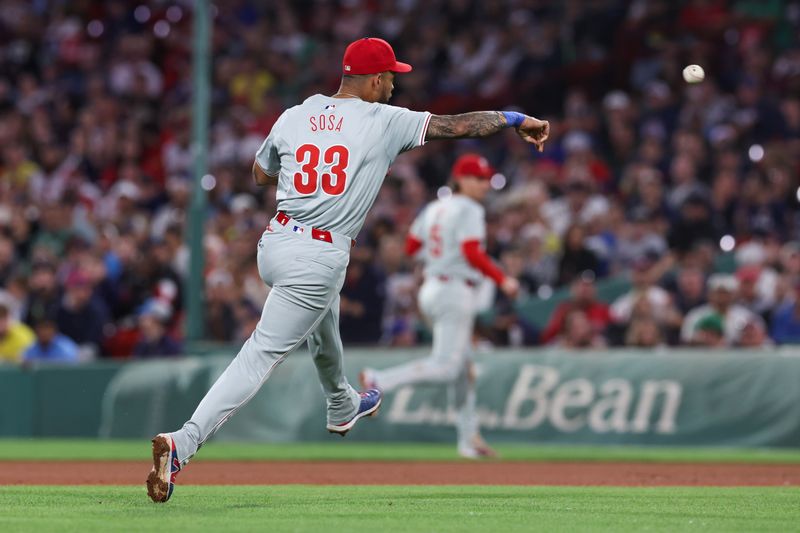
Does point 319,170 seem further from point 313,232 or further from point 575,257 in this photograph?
point 575,257

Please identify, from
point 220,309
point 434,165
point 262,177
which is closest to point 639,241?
point 434,165

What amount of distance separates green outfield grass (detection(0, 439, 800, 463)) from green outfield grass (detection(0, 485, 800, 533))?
385 centimetres

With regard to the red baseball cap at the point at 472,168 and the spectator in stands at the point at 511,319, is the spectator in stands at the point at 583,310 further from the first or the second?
the red baseball cap at the point at 472,168

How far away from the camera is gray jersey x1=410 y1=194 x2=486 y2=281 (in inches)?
481

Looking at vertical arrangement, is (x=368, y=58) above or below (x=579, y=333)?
above

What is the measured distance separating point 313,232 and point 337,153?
43 centimetres

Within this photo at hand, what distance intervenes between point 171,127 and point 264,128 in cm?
165

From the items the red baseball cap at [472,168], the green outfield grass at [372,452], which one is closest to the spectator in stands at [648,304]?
the green outfield grass at [372,452]

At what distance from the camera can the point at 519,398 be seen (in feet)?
46.1

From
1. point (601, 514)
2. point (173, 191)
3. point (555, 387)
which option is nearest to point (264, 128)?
point (173, 191)

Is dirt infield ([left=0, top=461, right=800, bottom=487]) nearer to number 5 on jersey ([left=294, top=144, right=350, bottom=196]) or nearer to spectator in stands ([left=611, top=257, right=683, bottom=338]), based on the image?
number 5 on jersey ([left=294, top=144, right=350, bottom=196])

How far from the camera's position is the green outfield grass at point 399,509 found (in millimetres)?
6176

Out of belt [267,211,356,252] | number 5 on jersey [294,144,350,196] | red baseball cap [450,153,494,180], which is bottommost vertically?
belt [267,211,356,252]

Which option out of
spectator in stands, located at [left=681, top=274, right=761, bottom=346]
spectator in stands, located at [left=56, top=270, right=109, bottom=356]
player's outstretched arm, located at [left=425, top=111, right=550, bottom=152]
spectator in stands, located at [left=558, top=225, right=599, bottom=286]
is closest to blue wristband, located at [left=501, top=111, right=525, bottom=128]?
player's outstretched arm, located at [left=425, top=111, right=550, bottom=152]
